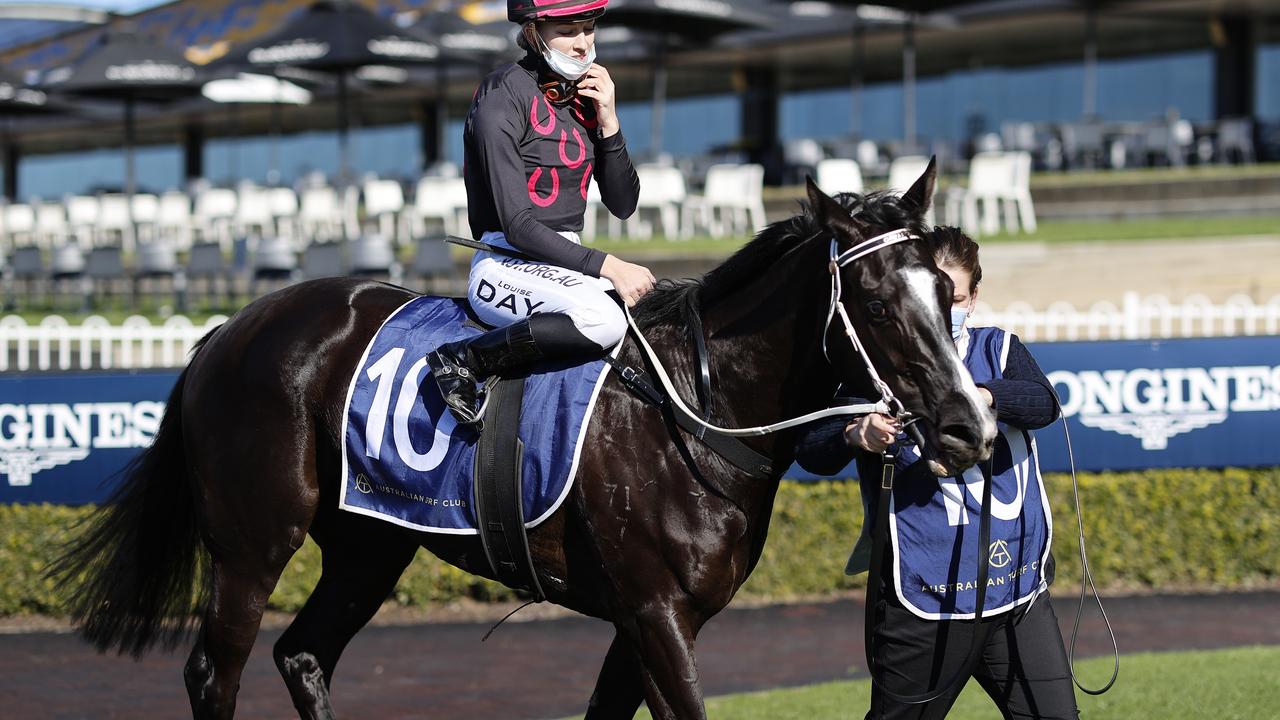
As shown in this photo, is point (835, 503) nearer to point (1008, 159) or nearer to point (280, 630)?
point (280, 630)

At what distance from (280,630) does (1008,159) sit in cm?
1098

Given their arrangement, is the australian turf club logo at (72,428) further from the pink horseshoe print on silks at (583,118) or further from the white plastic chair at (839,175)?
the white plastic chair at (839,175)

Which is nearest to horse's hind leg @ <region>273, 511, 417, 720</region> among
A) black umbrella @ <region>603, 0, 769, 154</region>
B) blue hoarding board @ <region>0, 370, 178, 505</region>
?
blue hoarding board @ <region>0, 370, 178, 505</region>

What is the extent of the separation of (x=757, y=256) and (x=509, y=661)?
3.63m

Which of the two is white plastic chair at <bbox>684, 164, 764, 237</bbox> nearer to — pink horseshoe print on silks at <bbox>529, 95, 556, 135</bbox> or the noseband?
pink horseshoe print on silks at <bbox>529, 95, 556, 135</bbox>

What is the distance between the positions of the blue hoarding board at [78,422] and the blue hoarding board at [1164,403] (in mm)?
3388

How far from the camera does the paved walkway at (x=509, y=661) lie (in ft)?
18.9

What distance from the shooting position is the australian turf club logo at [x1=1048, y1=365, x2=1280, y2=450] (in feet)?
24.7

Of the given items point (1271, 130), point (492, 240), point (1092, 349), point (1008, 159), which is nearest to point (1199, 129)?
point (1271, 130)

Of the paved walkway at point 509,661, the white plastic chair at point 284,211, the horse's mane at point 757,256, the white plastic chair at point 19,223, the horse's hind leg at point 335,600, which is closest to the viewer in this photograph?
the horse's mane at point 757,256

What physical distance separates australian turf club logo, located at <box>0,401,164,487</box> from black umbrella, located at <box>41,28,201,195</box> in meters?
10.1

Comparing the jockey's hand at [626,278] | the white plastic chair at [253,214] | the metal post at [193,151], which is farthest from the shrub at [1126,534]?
the metal post at [193,151]

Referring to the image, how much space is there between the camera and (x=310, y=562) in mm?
7422

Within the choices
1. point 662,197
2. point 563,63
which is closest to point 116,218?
point 662,197
